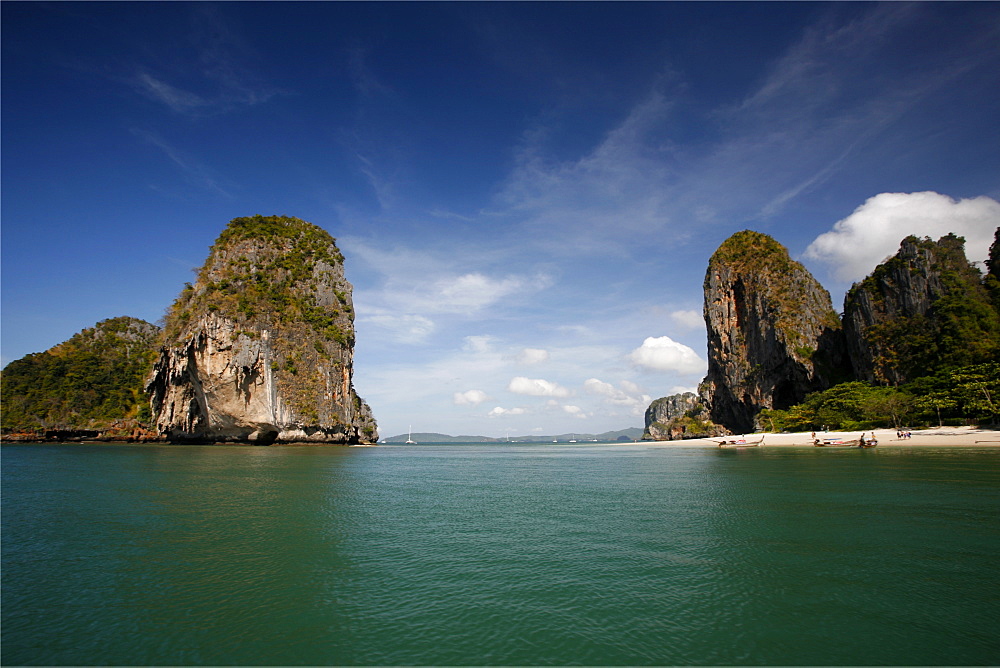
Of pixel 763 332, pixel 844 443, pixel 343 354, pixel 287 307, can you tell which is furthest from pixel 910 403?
pixel 287 307

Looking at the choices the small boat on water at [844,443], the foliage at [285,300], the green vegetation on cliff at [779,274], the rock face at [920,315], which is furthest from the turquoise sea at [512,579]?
the green vegetation on cliff at [779,274]

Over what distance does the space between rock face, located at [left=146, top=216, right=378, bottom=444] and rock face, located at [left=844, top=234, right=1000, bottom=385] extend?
306 feet

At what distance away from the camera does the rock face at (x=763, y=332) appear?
93.7 metres

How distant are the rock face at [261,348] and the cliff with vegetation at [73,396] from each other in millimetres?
14604

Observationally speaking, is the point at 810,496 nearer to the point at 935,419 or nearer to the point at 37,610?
the point at 37,610

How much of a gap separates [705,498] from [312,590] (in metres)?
18.9

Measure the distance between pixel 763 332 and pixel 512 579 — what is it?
343 feet

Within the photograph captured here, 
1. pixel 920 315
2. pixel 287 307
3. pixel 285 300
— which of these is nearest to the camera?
pixel 920 315

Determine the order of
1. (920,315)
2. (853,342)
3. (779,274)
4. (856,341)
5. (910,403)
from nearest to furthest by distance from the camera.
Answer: (910,403)
(920,315)
(856,341)
(853,342)
(779,274)

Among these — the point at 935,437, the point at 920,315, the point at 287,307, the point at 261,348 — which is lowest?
the point at 935,437

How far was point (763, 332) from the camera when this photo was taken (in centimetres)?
10006

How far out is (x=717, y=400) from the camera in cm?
11894

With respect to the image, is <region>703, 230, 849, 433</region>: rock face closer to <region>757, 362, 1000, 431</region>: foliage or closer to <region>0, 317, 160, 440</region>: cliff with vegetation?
<region>757, 362, 1000, 431</region>: foliage

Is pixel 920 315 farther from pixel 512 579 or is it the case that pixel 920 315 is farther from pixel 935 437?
pixel 512 579
